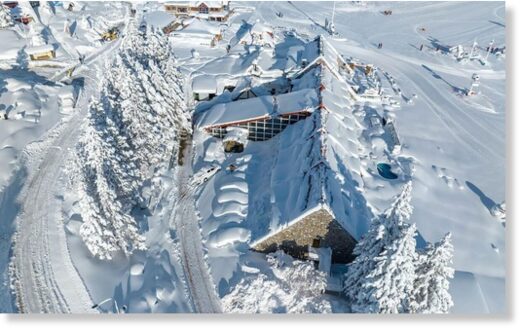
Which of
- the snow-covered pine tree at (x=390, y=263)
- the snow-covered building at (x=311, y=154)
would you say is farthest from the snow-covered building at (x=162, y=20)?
the snow-covered pine tree at (x=390, y=263)

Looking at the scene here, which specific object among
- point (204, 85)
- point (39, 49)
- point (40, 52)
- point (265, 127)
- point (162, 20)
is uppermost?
point (162, 20)

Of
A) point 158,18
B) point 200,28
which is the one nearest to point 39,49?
point 158,18

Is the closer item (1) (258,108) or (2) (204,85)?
(1) (258,108)

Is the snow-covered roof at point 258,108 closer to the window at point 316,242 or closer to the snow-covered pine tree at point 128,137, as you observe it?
the snow-covered pine tree at point 128,137

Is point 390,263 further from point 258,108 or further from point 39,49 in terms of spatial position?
point 39,49

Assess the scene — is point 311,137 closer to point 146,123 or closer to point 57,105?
point 146,123

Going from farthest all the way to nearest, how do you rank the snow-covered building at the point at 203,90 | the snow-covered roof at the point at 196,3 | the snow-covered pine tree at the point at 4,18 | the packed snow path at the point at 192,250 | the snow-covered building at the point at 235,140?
the snow-covered roof at the point at 196,3
the snow-covered pine tree at the point at 4,18
the snow-covered building at the point at 203,90
the snow-covered building at the point at 235,140
the packed snow path at the point at 192,250
